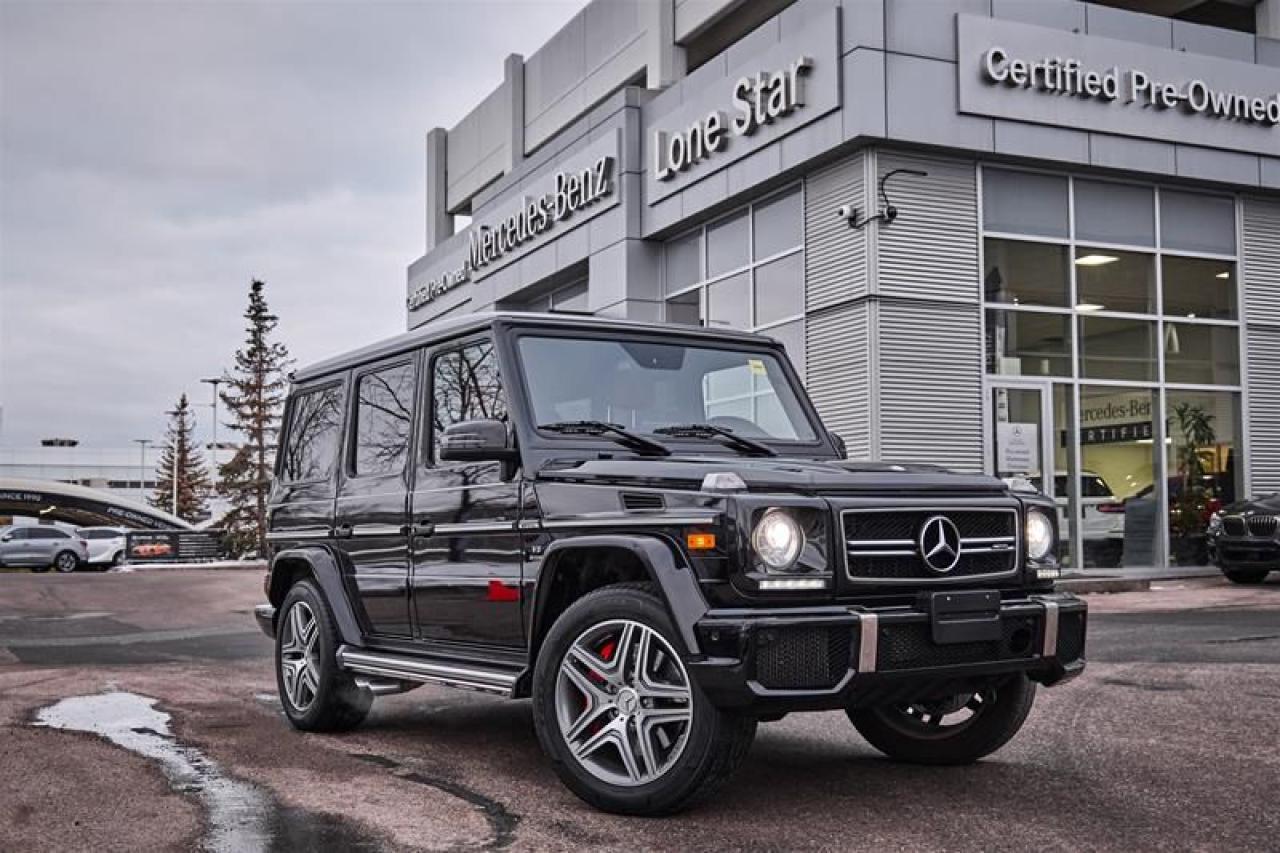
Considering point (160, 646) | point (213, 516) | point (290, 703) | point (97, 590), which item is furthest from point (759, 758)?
point (213, 516)

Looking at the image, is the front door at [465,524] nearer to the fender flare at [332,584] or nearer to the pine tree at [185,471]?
the fender flare at [332,584]

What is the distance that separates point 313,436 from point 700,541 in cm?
380

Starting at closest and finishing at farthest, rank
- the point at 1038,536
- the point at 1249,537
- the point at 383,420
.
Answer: the point at 1038,536 < the point at 383,420 < the point at 1249,537

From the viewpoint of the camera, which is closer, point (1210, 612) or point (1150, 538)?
point (1210, 612)

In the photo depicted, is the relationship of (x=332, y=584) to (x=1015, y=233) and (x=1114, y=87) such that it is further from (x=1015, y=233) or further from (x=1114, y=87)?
(x=1114, y=87)

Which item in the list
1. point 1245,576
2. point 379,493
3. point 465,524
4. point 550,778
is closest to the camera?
point 550,778

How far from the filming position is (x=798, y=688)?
15.0ft

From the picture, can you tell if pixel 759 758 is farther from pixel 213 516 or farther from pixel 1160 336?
pixel 213 516

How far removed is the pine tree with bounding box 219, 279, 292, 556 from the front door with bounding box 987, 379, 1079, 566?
42512 mm

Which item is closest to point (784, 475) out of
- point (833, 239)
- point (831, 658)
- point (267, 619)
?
point (831, 658)

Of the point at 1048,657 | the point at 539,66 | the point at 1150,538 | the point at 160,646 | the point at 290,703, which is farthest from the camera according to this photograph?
the point at 539,66

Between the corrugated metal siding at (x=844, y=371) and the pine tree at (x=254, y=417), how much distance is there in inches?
1624

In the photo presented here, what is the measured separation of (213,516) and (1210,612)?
99.8 m

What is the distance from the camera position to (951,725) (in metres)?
6.01
